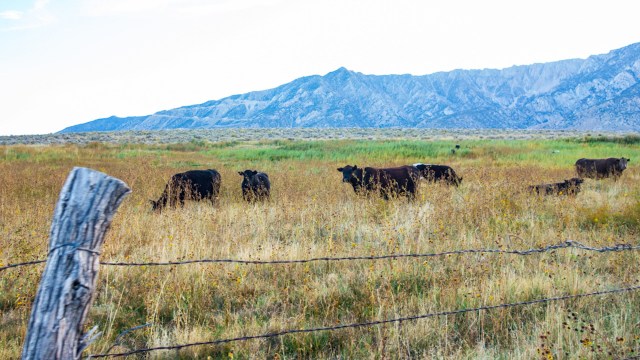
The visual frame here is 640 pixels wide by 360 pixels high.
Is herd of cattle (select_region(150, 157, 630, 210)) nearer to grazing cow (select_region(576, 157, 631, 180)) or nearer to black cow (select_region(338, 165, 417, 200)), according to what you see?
black cow (select_region(338, 165, 417, 200))

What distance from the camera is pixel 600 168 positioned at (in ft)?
59.2

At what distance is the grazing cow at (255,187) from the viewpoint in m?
11.9

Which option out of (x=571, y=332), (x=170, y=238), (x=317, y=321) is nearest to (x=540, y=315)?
(x=571, y=332)

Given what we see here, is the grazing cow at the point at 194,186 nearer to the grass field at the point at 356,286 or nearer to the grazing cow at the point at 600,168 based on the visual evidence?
the grass field at the point at 356,286

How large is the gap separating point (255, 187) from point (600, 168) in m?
14.0

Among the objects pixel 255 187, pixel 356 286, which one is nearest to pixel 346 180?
pixel 255 187

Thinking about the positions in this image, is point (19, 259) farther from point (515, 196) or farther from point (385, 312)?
point (515, 196)

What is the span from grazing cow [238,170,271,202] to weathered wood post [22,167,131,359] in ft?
30.4

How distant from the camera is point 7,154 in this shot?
25.2 metres

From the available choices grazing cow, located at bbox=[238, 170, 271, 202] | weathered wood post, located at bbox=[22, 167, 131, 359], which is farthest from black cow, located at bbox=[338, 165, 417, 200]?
weathered wood post, located at bbox=[22, 167, 131, 359]

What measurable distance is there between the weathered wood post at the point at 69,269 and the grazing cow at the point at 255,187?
927 centimetres

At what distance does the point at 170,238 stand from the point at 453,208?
5318mm

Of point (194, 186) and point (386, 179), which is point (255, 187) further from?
point (386, 179)

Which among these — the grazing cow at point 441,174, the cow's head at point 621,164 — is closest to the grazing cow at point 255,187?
the grazing cow at point 441,174
